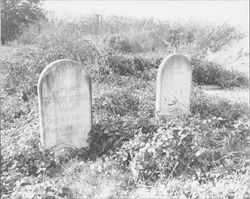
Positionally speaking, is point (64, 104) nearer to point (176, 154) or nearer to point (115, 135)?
point (115, 135)

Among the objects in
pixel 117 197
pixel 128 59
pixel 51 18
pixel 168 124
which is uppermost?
pixel 51 18

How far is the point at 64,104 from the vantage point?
3.92 metres

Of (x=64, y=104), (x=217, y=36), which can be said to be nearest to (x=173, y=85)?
(x=64, y=104)

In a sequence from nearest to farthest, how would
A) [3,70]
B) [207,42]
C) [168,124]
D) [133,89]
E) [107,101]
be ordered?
1. [168,124]
2. [107,101]
3. [133,89]
4. [3,70]
5. [207,42]

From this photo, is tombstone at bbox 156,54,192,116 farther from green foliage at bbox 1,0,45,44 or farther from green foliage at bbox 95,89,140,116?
green foliage at bbox 1,0,45,44

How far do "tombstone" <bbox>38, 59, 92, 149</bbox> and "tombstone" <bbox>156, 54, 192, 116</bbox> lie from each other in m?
1.23

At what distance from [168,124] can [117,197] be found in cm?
135

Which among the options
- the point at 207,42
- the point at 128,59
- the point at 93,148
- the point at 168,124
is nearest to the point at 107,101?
the point at 93,148

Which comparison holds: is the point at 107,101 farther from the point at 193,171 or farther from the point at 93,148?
the point at 193,171

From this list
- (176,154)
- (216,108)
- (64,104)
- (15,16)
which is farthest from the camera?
(15,16)

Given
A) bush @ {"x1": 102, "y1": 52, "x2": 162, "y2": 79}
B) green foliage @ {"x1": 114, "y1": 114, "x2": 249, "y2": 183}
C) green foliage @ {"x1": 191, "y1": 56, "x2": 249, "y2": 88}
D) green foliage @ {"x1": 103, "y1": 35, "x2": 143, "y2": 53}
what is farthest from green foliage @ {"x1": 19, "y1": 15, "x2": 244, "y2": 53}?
green foliage @ {"x1": 114, "y1": 114, "x2": 249, "y2": 183}

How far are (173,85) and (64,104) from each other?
186 cm

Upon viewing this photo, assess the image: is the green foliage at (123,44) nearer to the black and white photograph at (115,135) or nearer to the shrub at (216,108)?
the black and white photograph at (115,135)

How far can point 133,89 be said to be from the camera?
5957 millimetres
